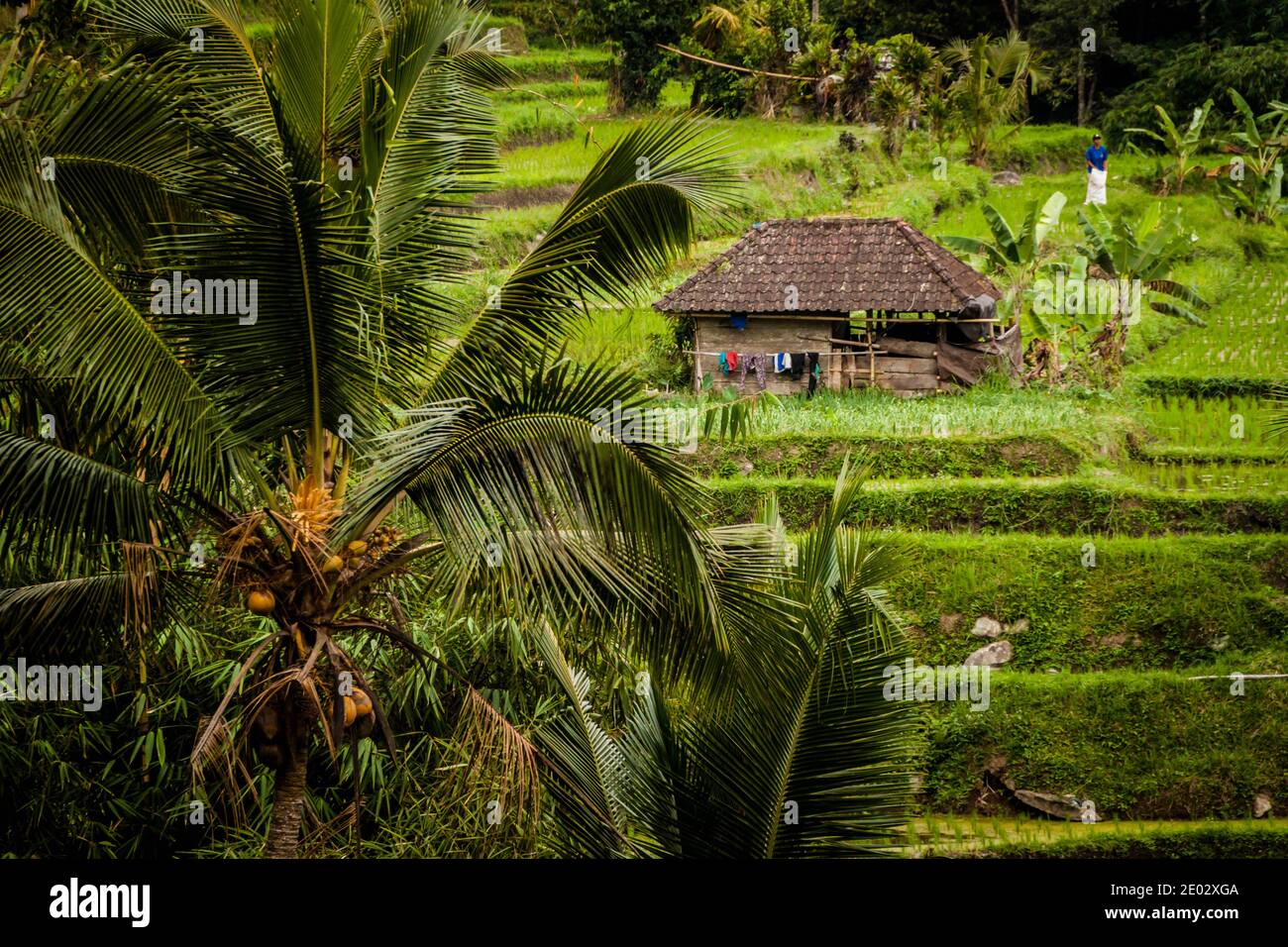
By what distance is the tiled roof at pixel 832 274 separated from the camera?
1856 centimetres

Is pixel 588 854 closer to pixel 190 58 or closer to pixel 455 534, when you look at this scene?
pixel 455 534

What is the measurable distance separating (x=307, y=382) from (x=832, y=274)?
13.7m

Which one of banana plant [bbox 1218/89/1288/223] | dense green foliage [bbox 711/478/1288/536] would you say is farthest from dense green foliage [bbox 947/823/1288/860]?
banana plant [bbox 1218/89/1288/223]

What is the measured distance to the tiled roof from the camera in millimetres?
18562

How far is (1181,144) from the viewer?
27594mm

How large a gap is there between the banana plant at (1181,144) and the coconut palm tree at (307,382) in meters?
23.1

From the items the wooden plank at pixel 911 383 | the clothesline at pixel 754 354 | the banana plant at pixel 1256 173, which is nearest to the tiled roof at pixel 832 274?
the clothesline at pixel 754 354

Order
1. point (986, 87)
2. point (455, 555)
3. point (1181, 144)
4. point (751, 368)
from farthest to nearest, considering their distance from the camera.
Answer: point (986, 87) < point (1181, 144) < point (751, 368) < point (455, 555)

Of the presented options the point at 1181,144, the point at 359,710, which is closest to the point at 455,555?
the point at 359,710

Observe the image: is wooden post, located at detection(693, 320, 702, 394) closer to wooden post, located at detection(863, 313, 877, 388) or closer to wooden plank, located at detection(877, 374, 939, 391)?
wooden post, located at detection(863, 313, 877, 388)

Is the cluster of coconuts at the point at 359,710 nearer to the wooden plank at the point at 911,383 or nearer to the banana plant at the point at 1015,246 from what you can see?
the wooden plank at the point at 911,383

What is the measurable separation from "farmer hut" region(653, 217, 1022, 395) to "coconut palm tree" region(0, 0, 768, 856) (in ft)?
39.3

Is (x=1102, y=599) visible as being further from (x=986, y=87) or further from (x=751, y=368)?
(x=986, y=87)

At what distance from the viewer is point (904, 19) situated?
31.7 m
